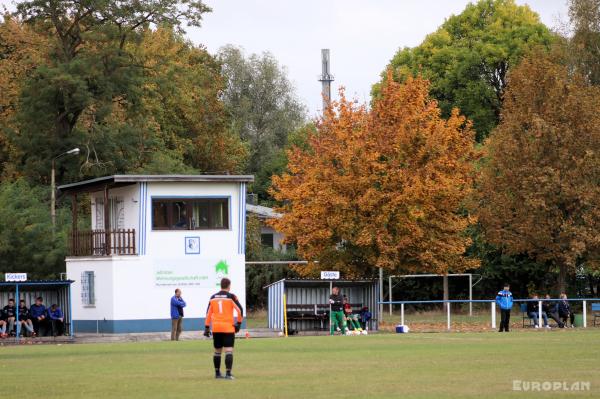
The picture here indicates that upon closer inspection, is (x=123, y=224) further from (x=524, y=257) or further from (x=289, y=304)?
(x=524, y=257)

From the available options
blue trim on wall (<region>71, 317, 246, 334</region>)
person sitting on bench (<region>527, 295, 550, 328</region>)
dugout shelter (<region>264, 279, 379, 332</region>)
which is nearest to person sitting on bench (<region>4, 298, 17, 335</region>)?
blue trim on wall (<region>71, 317, 246, 334</region>)

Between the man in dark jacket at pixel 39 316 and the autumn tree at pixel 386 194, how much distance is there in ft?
38.4

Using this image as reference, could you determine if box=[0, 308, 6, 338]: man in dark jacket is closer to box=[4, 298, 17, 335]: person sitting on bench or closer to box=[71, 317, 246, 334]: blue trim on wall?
box=[4, 298, 17, 335]: person sitting on bench

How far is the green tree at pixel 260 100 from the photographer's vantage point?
102500 millimetres

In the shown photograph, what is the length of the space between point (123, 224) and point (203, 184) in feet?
11.8

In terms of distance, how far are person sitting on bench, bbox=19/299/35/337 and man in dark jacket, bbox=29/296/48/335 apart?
214mm

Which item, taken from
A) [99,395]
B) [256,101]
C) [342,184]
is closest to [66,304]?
[342,184]

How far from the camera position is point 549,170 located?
168 feet

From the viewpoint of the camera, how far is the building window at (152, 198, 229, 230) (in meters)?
48.4

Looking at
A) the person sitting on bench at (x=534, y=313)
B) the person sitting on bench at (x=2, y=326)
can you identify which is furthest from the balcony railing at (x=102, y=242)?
the person sitting on bench at (x=534, y=313)

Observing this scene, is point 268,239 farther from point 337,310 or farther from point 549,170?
point 337,310

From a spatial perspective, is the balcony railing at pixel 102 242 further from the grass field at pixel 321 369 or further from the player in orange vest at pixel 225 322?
the player in orange vest at pixel 225 322

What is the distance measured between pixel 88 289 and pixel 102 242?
192 centimetres

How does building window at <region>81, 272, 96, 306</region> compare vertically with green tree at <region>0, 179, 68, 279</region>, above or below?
below
